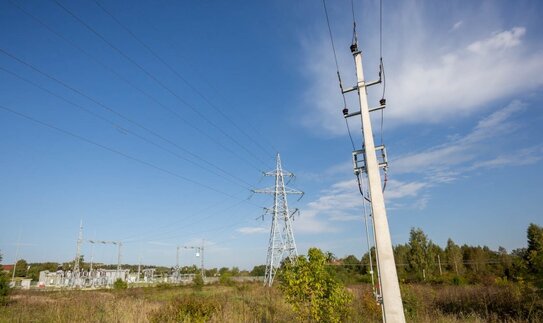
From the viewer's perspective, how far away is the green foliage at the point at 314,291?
975 centimetres

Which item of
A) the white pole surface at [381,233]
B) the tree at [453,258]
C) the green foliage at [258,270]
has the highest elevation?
the white pole surface at [381,233]

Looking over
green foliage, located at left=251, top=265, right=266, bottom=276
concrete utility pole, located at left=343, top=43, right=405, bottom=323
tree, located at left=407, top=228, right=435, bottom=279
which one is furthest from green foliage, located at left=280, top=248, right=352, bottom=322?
green foliage, located at left=251, top=265, right=266, bottom=276

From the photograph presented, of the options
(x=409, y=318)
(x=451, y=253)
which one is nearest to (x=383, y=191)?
(x=409, y=318)

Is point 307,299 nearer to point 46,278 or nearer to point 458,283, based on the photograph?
point 458,283

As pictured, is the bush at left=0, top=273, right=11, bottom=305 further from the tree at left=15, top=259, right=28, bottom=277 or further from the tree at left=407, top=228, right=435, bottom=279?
the tree at left=15, top=259, right=28, bottom=277

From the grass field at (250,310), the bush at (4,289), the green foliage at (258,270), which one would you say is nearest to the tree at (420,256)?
the grass field at (250,310)

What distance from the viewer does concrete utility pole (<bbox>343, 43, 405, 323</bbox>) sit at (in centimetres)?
593

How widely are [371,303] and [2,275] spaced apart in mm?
22826

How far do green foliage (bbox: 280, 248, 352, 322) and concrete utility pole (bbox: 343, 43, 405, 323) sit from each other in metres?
3.99

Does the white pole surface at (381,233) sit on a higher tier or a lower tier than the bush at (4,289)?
higher

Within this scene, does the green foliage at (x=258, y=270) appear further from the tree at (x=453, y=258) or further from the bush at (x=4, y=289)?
the bush at (x=4, y=289)

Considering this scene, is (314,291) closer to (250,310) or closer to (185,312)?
(185,312)

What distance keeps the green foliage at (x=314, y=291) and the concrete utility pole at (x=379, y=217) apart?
13.1 ft

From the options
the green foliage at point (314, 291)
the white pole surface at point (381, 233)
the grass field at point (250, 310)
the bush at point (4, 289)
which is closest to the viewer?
the white pole surface at point (381, 233)
